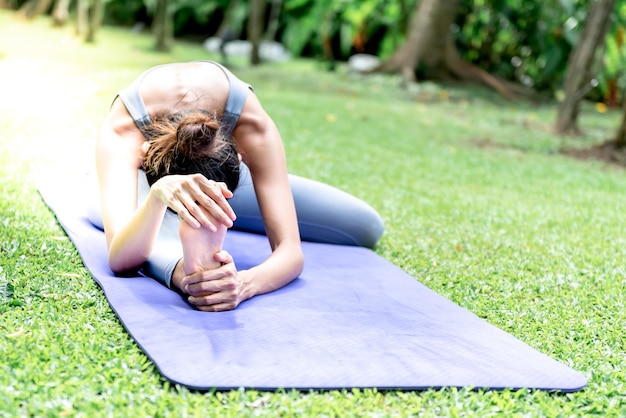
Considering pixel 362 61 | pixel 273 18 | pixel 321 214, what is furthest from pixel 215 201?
pixel 273 18

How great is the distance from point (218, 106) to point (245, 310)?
775 millimetres

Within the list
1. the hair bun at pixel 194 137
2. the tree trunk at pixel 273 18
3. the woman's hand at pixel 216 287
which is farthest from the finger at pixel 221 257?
the tree trunk at pixel 273 18

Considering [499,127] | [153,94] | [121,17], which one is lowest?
[121,17]

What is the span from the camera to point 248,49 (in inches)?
545

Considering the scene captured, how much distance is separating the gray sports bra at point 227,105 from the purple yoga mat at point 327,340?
52 centimetres

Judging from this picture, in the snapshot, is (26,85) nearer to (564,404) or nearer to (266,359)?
(266,359)

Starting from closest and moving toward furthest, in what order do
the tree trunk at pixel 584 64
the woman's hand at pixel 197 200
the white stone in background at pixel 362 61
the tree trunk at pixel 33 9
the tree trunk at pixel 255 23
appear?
the woman's hand at pixel 197 200, the tree trunk at pixel 584 64, the tree trunk at pixel 255 23, the white stone in background at pixel 362 61, the tree trunk at pixel 33 9

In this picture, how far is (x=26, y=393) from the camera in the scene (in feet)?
5.25

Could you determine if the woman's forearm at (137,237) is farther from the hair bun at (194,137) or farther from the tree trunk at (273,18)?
the tree trunk at (273,18)

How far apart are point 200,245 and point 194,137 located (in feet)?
1.19

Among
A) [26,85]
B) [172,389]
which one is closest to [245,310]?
[172,389]

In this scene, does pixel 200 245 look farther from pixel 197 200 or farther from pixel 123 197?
pixel 123 197

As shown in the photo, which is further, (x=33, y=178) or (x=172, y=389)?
(x=33, y=178)

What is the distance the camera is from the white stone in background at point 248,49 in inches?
533
